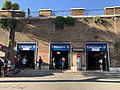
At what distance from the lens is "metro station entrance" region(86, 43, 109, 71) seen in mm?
25516

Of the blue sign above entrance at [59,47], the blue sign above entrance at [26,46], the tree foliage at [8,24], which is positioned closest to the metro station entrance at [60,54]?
the blue sign above entrance at [59,47]

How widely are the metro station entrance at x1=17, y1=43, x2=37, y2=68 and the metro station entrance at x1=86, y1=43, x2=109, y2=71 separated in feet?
18.1

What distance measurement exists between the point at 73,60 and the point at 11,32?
7.10 metres

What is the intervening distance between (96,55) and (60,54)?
375 cm

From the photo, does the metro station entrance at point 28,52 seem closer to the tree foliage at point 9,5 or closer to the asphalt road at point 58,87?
the tree foliage at point 9,5

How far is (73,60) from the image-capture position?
25609 millimetres

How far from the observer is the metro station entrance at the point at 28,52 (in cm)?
2616

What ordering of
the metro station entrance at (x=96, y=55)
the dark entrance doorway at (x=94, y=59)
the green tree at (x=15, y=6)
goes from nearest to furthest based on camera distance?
the metro station entrance at (x=96, y=55) → the dark entrance doorway at (x=94, y=59) → the green tree at (x=15, y=6)

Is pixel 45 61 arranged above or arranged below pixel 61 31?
below

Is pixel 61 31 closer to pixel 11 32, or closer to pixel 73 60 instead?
pixel 73 60

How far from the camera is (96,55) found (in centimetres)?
2639

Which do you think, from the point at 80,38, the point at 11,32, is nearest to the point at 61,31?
the point at 80,38

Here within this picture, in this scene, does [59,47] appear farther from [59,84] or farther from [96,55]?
[59,84]

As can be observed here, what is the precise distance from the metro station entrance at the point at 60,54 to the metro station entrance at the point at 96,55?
206cm
